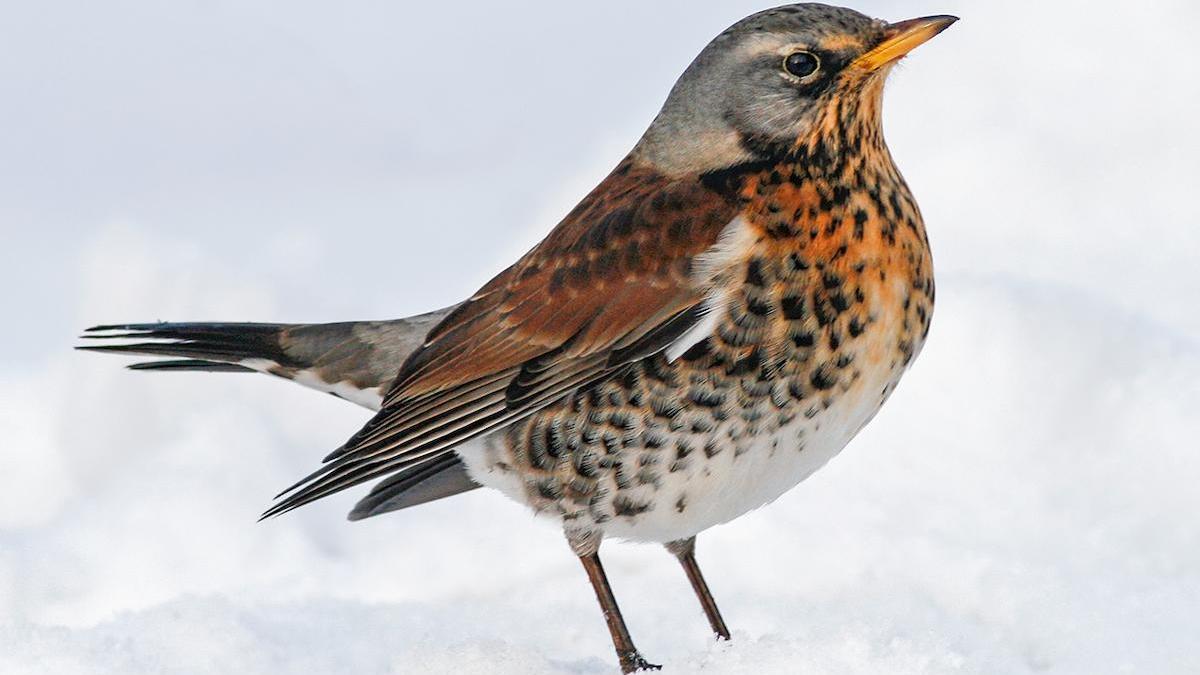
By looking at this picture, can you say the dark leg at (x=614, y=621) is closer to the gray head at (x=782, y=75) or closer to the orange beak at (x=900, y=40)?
the gray head at (x=782, y=75)

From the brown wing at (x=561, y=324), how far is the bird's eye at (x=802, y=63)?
351 mm

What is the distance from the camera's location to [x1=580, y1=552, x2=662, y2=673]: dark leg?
4.95 metres

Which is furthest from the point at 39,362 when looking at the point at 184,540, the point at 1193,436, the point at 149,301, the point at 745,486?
the point at 1193,436

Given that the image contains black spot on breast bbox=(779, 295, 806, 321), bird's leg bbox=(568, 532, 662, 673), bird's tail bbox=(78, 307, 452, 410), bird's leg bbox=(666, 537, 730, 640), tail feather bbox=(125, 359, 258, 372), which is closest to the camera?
black spot on breast bbox=(779, 295, 806, 321)

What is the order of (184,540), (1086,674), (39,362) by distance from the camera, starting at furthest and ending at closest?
(39,362), (184,540), (1086,674)

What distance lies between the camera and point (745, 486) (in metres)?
4.60

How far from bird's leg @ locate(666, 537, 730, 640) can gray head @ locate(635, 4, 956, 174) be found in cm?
107

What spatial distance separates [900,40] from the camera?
452 cm

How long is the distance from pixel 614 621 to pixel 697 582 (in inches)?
13.0

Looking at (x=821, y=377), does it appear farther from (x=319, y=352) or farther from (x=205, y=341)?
(x=205, y=341)

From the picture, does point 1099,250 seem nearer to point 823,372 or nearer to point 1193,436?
point 1193,436

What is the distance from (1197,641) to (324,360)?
2.55m

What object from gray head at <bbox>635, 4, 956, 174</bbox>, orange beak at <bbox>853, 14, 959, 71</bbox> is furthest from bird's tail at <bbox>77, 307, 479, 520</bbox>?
orange beak at <bbox>853, 14, 959, 71</bbox>

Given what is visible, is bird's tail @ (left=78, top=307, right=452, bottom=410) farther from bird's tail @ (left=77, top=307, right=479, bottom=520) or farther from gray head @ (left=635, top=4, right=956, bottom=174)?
gray head @ (left=635, top=4, right=956, bottom=174)
